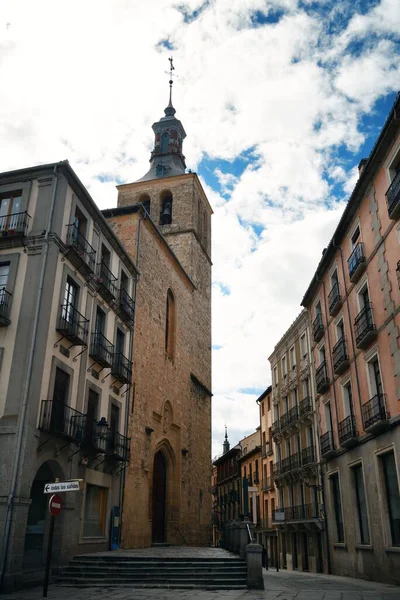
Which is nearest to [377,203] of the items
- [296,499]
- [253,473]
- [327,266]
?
[327,266]

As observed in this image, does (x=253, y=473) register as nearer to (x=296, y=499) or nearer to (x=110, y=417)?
(x=296, y=499)

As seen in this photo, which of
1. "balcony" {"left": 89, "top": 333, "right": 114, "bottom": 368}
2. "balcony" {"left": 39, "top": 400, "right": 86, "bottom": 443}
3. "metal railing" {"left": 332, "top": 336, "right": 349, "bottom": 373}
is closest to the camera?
"balcony" {"left": 39, "top": 400, "right": 86, "bottom": 443}

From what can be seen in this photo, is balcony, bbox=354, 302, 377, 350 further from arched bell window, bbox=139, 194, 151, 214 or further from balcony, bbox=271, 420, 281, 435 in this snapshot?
arched bell window, bbox=139, 194, 151, 214

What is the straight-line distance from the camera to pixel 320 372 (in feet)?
69.4

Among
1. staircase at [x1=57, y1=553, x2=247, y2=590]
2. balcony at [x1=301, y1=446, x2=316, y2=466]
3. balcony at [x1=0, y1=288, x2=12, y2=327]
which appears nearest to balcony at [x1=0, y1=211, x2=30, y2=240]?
balcony at [x1=0, y1=288, x2=12, y2=327]

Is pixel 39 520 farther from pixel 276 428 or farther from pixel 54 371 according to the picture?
pixel 276 428

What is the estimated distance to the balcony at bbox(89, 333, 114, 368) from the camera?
636 inches

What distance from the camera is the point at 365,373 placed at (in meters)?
16.0

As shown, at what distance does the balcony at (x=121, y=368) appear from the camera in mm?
17828

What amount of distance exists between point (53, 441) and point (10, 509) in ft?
7.22

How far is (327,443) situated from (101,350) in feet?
30.0

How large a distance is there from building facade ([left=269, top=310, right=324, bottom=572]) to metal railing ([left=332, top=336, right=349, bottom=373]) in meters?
6.84

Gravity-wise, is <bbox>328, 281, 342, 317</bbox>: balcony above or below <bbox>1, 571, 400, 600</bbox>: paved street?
above

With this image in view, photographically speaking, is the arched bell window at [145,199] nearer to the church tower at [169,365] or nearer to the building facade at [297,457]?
the church tower at [169,365]
